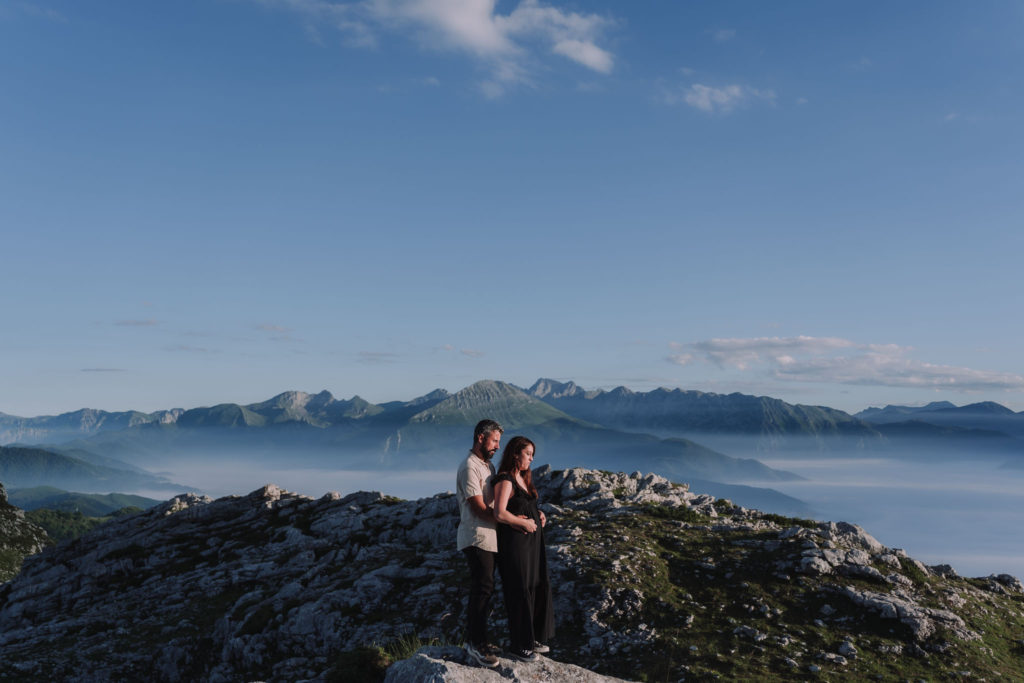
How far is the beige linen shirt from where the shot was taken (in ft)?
40.2

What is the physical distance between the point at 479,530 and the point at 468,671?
8.34 ft

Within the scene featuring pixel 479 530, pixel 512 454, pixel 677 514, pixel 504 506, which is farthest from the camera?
pixel 677 514

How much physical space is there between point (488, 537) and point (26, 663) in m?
29.8

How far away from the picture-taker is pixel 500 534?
1256cm

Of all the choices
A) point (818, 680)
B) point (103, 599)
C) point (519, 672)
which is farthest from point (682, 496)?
point (103, 599)

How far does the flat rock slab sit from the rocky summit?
0.16ft

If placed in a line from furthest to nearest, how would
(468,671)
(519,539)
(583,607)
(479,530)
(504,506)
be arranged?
(583,607)
(519,539)
(479,530)
(504,506)
(468,671)

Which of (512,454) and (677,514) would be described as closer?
(512,454)

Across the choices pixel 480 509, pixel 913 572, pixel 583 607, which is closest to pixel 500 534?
pixel 480 509

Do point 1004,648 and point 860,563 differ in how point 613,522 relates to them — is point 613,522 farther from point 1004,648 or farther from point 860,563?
point 1004,648

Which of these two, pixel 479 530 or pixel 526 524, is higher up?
pixel 526 524

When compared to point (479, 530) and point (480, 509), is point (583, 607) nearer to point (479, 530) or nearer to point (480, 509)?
point (479, 530)

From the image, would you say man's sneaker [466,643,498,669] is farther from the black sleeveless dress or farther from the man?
the black sleeveless dress

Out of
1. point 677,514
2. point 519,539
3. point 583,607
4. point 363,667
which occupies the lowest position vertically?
point 583,607
